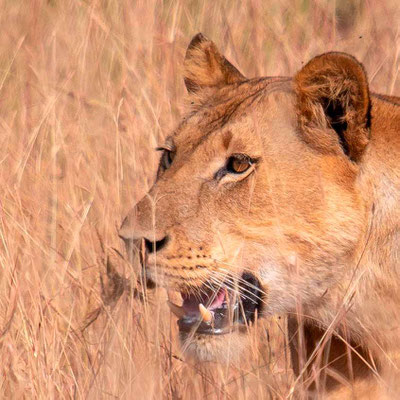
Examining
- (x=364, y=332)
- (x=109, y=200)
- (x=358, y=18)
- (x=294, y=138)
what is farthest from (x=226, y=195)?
(x=358, y=18)

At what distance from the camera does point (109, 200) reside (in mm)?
5094

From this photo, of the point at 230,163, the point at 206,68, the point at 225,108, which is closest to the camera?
the point at 230,163

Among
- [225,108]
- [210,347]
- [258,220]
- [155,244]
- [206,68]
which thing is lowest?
[210,347]

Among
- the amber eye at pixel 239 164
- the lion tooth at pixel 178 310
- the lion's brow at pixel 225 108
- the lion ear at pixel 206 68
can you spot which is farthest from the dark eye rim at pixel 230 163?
the lion ear at pixel 206 68

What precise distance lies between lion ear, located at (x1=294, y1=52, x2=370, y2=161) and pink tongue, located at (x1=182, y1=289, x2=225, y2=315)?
0.62m

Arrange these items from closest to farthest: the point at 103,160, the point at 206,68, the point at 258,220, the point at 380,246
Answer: the point at 380,246, the point at 258,220, the point at 206,68, the point at 103,160

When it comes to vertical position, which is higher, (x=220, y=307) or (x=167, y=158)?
(x=167, y=158)

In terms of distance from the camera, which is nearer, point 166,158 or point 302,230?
point 302,230

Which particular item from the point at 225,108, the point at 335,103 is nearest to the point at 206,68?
the point at 225,108

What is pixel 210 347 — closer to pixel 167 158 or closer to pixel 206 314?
pixel 206 314

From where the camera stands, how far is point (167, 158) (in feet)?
13.1

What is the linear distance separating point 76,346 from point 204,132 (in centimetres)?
90

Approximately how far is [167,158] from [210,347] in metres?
0.81

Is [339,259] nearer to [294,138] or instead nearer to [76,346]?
[294,138]
